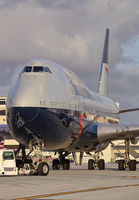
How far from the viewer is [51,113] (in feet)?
84.9

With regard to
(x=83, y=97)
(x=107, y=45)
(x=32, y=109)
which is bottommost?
(x=32, y=109)

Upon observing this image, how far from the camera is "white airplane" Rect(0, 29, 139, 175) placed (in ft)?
82.6

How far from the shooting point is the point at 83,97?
3184 centimetres

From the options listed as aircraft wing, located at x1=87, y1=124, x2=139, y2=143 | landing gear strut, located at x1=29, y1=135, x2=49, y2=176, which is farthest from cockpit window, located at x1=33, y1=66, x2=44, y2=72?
aircraft wing, located at x1=87, y1=124, x2=139, y2=143

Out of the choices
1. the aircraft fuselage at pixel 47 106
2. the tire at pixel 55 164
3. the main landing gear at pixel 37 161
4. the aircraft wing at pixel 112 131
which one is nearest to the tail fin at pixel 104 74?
the tire at pixel 55 164

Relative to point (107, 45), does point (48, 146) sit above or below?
below

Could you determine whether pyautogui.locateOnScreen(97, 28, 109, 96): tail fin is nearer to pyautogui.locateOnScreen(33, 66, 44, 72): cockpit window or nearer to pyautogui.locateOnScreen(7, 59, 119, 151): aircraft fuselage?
pyautogui.locateOnScreen(7, 59, 119, 151): aircraft fuselage

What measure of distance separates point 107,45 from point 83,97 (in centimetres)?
2247

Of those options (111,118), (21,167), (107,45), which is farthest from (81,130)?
(107,45)

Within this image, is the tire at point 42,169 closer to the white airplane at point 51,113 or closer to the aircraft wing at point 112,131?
the white airplane at point 51,113

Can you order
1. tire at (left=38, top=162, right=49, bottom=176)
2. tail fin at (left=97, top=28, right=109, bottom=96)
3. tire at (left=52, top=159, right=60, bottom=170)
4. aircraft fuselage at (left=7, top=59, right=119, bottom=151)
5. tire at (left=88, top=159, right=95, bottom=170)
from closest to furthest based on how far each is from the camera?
aircraft fuselage at (left=7, top=59, right=119, bottom=151) → tire at (left=38, top=162, right=49, bottom=176) → tire at (left=88, top=159, right=95, bottom=170) → tire at (left=52, top=159, right=60, bottom=170) → tail fin at (left=97, top=28, right=109, bottom=96)

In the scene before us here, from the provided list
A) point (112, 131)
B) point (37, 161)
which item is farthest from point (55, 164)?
point (37, 161)

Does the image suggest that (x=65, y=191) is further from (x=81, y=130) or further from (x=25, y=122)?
(x=81, y=130)

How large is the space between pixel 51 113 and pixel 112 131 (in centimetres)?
866
